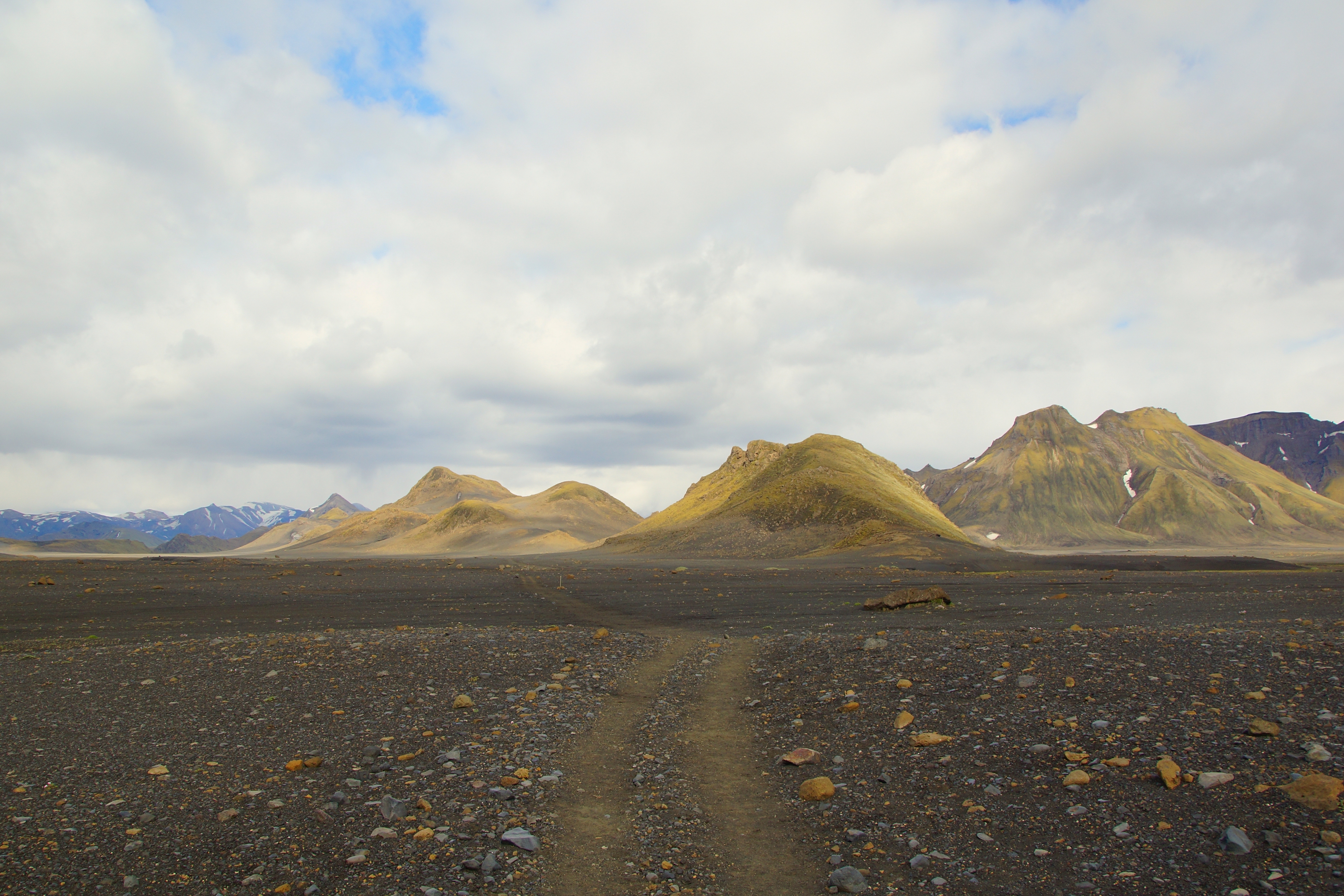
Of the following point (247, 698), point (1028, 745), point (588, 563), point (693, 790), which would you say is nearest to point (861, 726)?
point (1028, 745)

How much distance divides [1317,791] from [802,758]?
5220 millimetres

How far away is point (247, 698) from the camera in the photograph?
1187cm

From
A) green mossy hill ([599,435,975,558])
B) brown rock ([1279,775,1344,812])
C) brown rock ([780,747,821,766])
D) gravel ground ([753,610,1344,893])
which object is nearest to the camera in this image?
gravel ground ([753,610,1344,893])

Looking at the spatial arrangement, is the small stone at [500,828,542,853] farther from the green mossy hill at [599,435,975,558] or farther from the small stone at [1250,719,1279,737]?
the green mossy hill at [599,435,975,558]

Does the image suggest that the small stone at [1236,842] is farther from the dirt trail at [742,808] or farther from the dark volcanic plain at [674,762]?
the dirt trail at [742,808]

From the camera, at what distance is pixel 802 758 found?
30.3 ft

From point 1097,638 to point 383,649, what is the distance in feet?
51.2

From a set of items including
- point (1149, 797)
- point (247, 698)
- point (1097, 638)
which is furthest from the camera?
point (1097, 638)

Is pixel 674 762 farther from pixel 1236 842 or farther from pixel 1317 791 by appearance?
pixel 1317 791

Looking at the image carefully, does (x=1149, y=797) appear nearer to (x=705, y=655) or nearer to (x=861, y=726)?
(x=861, y=726)

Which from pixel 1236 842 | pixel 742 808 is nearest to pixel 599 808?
pixel 742 808

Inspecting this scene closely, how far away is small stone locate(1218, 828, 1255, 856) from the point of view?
5.86 m

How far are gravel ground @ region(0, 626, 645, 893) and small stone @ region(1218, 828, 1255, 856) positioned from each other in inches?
242

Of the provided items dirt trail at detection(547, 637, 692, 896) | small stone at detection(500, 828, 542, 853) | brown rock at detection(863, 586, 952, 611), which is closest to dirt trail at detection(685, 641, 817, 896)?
dirt trail at detection(547, 637, 692, 896)
